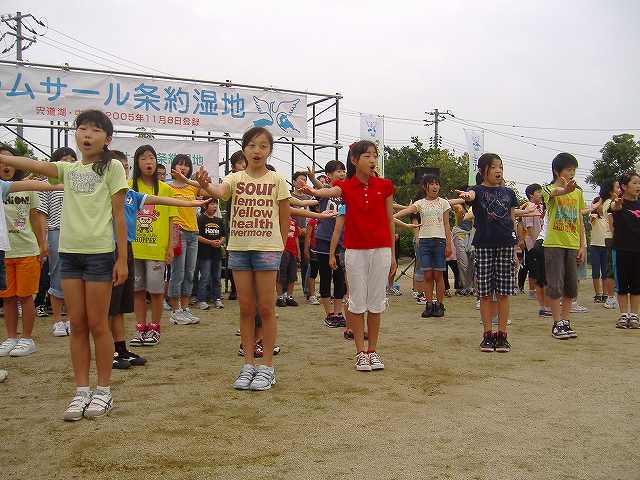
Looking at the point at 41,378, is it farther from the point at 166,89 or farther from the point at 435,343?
the point at 166,89

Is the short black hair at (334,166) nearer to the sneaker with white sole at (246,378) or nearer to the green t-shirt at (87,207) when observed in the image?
the sneaker with white sole at (246,378)

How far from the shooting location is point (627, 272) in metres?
6.93

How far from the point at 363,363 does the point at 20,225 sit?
3.32m

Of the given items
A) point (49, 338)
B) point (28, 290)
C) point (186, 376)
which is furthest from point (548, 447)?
point (49, 338)

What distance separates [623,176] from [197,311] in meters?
5.91

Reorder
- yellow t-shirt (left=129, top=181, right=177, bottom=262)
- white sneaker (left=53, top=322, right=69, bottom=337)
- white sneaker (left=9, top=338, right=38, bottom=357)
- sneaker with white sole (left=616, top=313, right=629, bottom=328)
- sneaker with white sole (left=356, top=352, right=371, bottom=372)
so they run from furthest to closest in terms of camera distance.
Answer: sneaker with white sole (left=616, top=313, right=629, bottom=328) < white sneaker (left=53, top=322, right=69, bottom=337) < yellow t-shirt (left=129, top=181, right=177, bottom=262) < white sneaker (left=9, top=338, right=38, bottom=357) < sneaker with white sole (left=356, top=352, right=371, bottom=372)

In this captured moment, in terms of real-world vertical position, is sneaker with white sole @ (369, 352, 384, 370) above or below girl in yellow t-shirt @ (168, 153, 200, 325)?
below

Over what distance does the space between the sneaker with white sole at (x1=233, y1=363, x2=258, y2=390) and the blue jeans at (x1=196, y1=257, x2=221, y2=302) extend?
4.54 m

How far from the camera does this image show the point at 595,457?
2812 mm

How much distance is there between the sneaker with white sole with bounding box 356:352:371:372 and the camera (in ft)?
15.0

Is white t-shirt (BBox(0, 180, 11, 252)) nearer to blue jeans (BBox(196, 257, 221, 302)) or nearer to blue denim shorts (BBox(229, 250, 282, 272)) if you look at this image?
blue denim shorts (BBox(229, 250, 282, 272))

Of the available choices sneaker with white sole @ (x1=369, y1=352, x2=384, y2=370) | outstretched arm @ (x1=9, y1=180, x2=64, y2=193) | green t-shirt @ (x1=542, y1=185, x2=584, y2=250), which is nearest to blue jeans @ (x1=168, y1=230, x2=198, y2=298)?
outstretched arm @ (x1=9, y1=180, x2=64, y2=193)

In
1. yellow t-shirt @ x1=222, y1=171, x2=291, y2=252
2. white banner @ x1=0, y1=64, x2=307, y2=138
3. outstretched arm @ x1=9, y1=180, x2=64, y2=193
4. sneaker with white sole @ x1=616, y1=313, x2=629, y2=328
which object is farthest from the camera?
white banner @ x1=0, y1=64, x2=307, y2=138

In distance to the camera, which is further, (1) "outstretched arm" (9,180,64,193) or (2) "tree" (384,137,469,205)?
(2) "tree" (384,137,469,205)
